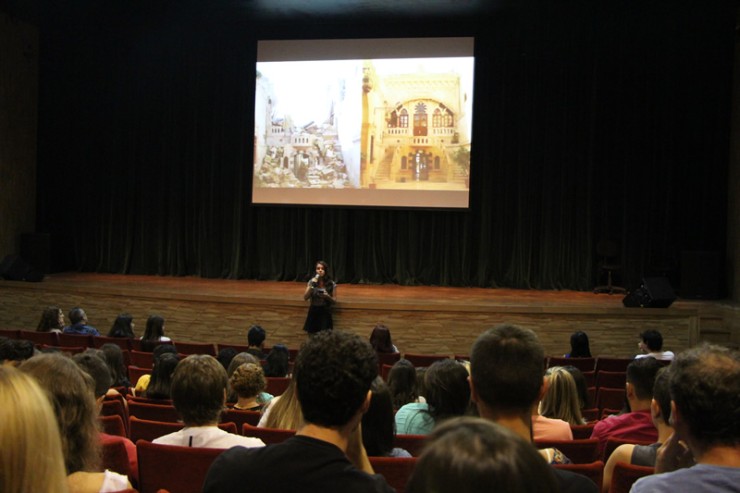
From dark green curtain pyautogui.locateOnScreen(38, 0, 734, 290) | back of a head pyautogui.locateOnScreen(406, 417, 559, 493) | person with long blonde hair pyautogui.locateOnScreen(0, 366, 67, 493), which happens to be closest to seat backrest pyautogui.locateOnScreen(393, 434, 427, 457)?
person with long blonde hair pyautogui.locateOnScreen(0, 366, 67, 493)

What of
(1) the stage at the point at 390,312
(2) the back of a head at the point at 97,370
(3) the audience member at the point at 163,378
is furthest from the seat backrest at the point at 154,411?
(1) the stage at the point at 390,312

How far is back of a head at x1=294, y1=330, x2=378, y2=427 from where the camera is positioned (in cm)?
185

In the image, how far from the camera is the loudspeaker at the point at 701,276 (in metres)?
11.7

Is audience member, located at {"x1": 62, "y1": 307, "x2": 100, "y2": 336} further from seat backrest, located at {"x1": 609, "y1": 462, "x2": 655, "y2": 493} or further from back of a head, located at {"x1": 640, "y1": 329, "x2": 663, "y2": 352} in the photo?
seat backrest, located at {"x1": 609, "y1": 462, "x2": 655, "y2": 493}

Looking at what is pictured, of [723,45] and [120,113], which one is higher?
[723,45]

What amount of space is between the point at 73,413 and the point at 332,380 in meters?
0.83

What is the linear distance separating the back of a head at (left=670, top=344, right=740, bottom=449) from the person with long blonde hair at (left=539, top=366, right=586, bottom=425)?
8.11ft

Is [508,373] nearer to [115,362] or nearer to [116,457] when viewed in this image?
[116,457]

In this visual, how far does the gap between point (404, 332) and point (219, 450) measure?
8.00 metres

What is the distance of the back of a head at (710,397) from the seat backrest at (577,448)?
1.43 meters

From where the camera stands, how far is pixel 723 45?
12.9 metres

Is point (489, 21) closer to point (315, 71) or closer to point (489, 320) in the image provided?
point (315, 71)

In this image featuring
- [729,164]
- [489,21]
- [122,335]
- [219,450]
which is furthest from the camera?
[489,21]

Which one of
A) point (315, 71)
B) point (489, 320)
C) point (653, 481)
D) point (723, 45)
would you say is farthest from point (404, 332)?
point (653, 481)
